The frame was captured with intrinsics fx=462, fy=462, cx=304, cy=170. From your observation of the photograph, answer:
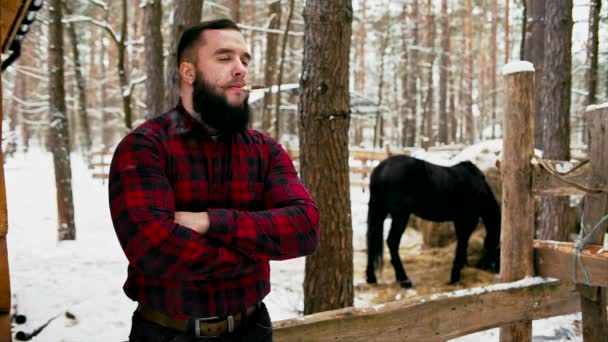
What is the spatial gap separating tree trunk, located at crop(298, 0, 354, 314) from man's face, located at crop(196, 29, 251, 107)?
1.95m

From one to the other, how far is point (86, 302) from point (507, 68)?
3.87m

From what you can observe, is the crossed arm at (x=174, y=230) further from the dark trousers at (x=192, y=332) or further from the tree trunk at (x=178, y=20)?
the tree trunk at (x=178, y=20)

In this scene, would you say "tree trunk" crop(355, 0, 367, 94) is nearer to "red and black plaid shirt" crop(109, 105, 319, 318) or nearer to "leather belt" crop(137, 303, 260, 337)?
"red and black plaid shirt" crop(109, 105, 319, 318)

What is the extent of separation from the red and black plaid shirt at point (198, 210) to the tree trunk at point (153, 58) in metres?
5.47

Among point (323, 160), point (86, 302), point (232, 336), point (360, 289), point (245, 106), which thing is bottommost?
point (360, 289)

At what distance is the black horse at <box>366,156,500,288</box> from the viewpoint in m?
6.29

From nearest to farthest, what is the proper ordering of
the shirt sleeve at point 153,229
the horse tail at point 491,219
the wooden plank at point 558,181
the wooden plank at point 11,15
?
the wooden plank at point 11,15, the shirt sleeve at point 153,229, the wooden plank at point 558,181, the horse tail at point 491,219

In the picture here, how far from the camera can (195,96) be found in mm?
1683

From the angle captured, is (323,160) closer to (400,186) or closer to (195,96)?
(195,96)

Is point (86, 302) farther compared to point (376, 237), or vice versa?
A: point (376, 237)

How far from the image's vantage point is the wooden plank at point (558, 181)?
3.30 meters

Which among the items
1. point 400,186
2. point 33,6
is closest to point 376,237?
point 400,186

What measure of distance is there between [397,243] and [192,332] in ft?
16.6

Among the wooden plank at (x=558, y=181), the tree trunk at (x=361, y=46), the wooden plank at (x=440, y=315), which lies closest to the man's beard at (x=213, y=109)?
the wooden plank at (x=440, y=315)
